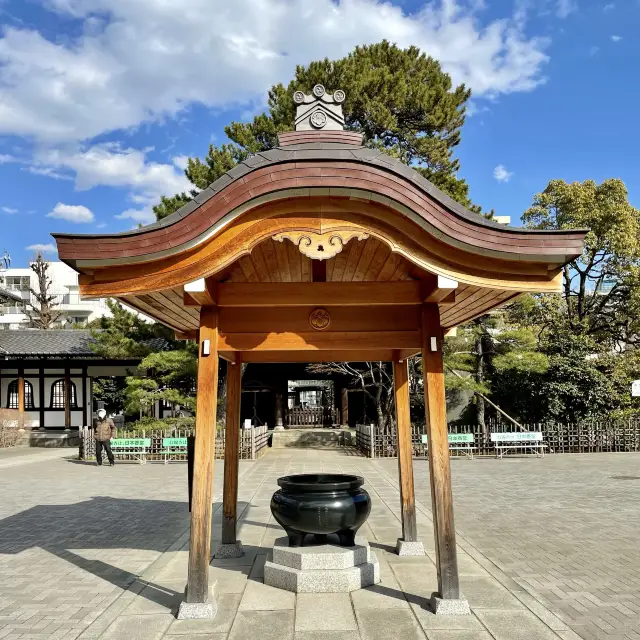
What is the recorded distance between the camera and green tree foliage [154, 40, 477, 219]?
1759 cm

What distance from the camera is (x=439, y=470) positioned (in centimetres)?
493

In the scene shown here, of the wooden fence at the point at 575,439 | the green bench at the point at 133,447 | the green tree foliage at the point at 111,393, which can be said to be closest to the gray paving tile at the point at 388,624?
the wooden fence at the point at 575,439

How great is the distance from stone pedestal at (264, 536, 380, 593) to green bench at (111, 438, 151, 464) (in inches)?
525

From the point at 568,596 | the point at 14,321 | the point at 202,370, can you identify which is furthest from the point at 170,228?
the point at 14,321

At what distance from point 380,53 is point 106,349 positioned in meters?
13.7

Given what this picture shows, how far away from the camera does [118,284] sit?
462cm

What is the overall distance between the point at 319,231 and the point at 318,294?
83 centimetres

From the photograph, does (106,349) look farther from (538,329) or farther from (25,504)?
(538,329)

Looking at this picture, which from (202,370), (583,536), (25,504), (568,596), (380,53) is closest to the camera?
(202,370)

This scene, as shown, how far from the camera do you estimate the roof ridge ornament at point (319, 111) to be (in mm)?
5141

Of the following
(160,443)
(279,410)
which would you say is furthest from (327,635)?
(279,410)

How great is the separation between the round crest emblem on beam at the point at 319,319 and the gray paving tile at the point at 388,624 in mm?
2542

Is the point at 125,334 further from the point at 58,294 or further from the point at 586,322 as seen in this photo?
the point at 58,294

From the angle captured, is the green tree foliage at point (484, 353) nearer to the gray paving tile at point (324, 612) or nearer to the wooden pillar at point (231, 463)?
the wooden pillar at point (231, 463)
